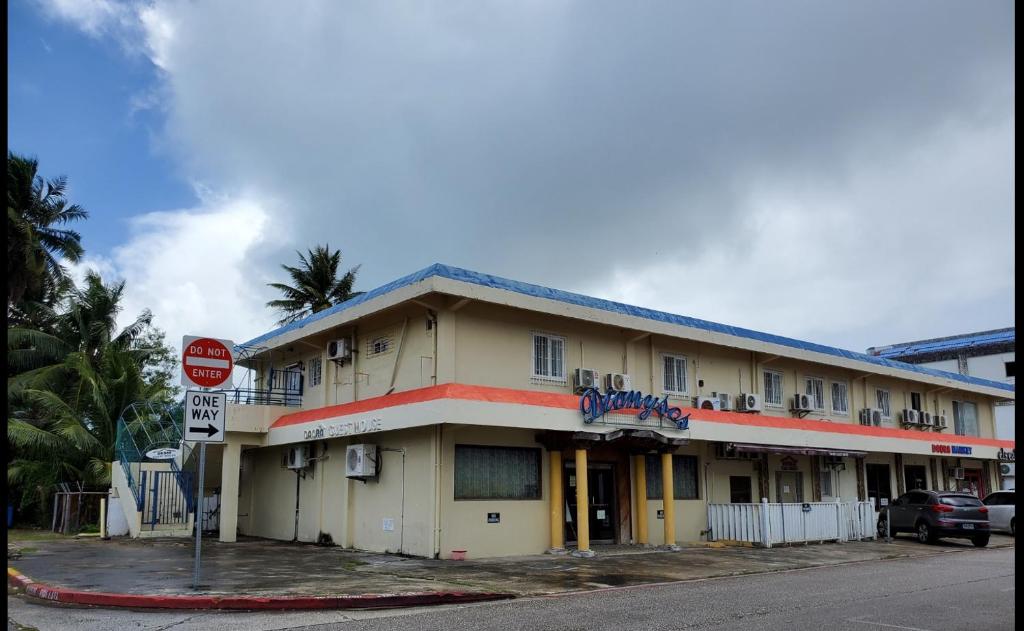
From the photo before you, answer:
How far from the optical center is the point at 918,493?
2530 centimetres

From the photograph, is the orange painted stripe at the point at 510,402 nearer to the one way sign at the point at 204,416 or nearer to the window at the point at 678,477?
→ the window at the point at 678,477

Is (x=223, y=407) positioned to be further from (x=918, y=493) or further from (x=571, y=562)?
(x=918, y=493)

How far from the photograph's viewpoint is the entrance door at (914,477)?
32.1 meters

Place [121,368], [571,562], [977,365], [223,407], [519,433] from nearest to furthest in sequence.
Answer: [223,407] → [571,562] → [519,433] → [121,368] → [977,365]

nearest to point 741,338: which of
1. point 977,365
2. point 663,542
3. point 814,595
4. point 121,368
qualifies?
point 663,542

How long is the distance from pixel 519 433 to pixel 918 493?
13.7 metres

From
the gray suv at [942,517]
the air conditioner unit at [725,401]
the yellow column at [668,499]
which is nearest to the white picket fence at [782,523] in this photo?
the gray suv at [942,517]

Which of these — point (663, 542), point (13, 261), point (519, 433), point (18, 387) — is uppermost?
point (13, 261)

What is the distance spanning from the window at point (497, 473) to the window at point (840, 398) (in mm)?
14457

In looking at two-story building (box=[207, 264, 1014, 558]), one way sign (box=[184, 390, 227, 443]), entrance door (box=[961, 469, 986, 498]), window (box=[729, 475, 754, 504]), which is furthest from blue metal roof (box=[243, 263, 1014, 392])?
entrance door (box=[961, 469, 986, 498])

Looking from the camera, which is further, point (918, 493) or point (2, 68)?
point (918, 493)

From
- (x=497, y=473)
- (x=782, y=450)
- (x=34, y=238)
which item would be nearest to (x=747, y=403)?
(x=782, y=450)

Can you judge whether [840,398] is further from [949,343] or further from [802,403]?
[949,343]

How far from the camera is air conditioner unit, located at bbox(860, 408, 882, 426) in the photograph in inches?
1184
